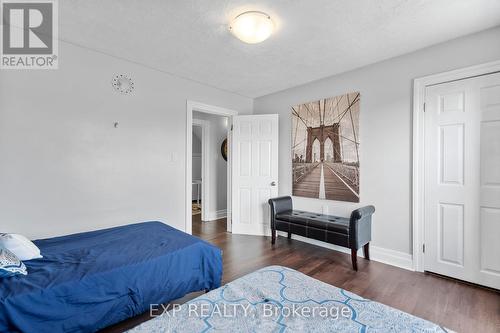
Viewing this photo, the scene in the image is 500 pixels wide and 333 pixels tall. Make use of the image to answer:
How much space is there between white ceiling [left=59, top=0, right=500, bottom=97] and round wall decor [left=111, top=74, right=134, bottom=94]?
25 centimetres

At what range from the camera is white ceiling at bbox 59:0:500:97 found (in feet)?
6.24

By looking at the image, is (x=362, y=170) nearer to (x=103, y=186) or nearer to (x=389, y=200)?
(x=389, y=200)

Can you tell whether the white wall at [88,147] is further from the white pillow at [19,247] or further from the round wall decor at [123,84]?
the white pillow at [19,247]

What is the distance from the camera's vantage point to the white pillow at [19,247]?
5.45 ft

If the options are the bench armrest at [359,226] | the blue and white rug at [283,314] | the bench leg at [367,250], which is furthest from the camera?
the bench leg at [367,250]

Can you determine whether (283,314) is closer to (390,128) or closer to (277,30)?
(277,30)

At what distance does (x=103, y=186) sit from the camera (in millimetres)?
2719

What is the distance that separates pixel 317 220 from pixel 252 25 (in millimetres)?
2359

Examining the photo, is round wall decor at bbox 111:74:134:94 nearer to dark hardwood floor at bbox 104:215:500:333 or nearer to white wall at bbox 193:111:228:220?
white wall at bbox 193:111:228:220

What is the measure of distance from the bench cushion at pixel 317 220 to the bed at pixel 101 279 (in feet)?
4.83

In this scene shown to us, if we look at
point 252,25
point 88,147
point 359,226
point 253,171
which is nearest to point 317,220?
point 359,226

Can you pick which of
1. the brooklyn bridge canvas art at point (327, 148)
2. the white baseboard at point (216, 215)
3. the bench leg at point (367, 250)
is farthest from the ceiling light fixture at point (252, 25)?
the white baseboard at point (216, 215)

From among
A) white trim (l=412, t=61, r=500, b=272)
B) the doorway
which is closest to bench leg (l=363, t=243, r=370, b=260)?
white trim (l=412, t=61, r=500, b=272)

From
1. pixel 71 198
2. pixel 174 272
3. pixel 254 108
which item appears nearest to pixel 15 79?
pixel 71 198
